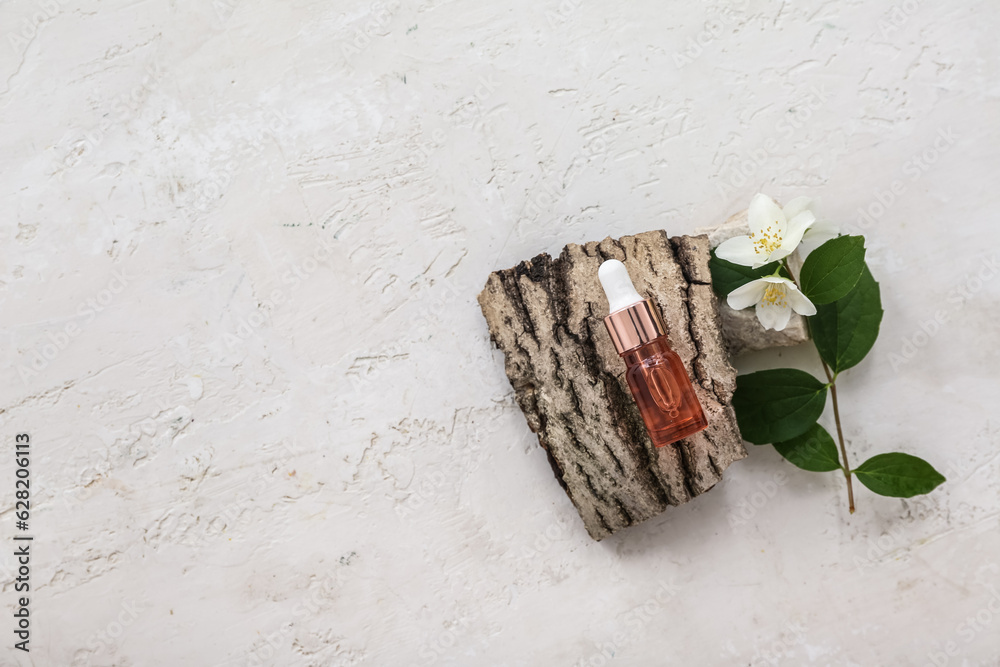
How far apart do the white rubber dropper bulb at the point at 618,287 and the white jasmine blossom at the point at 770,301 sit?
22 centimetres

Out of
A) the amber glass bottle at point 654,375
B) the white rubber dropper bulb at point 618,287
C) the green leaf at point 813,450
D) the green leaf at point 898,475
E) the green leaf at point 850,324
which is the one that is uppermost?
the white rubber dropper bulb at point 618,287

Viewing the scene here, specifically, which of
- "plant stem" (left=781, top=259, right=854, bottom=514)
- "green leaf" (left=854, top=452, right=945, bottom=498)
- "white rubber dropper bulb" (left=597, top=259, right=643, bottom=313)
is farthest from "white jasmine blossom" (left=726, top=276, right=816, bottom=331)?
"green leaf" (left=854, top=452, right=945, bottom=498)

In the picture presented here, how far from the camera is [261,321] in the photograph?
1.26m

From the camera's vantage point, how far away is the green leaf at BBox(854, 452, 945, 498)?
1110mm

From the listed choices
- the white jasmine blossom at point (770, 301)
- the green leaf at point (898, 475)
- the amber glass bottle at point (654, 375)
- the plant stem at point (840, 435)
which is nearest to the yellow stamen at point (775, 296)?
the white jasmine blossom at point (770, 301)

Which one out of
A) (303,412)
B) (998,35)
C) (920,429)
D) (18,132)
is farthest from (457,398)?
(998,35)

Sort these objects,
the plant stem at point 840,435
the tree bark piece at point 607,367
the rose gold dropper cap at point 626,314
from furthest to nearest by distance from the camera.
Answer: the plant stem at point 840,435
the tree bark piece at point 607,367
the rose gold dropper cap at point 626,314

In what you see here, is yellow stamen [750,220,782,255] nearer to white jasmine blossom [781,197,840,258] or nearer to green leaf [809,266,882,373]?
white jasmine blossom [781,197,840,258]

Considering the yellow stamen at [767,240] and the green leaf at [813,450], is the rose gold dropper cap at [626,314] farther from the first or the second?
the green leaf at [813,450]

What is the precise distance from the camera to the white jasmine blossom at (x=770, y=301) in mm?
→ 1056

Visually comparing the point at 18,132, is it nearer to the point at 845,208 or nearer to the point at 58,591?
the point at 58,591

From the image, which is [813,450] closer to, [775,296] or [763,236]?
[775,296]

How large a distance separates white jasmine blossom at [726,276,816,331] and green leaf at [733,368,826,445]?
120 mm

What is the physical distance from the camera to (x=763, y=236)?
1092 mm
